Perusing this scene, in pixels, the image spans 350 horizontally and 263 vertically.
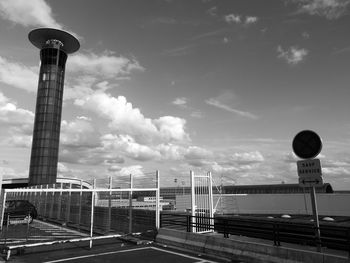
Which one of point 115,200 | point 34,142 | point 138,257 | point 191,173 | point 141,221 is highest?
point 34,142

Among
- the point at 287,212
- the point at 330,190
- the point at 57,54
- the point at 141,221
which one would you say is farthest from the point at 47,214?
the point at 57,54

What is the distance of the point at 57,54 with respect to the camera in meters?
76.3

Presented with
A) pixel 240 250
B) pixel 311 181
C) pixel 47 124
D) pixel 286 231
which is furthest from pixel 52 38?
pixel 311 181

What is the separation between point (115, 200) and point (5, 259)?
20.8 feet

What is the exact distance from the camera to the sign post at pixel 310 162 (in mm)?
8297

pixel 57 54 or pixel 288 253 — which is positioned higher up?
pixel 57 54

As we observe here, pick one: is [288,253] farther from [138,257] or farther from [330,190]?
[330,190]

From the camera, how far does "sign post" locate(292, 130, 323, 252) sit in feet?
27.2

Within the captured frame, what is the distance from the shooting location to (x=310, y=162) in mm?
8586

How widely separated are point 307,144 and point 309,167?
640mm

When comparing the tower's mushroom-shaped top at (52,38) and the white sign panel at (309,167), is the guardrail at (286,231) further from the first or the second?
the tower's mushroom-shaped top at (52,38)

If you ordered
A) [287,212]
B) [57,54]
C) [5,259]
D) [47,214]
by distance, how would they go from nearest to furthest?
1. [5,259]
2. [47,214]
3. [287,212]
4. [57,54]

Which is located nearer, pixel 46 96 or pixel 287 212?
pixel 287 212

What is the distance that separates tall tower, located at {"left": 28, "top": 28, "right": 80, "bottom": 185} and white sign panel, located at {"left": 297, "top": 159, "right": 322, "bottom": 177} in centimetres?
6980
